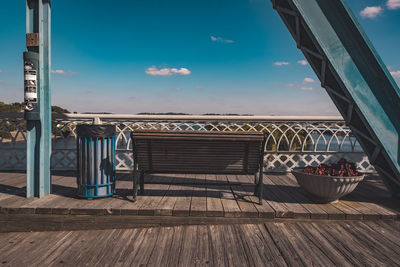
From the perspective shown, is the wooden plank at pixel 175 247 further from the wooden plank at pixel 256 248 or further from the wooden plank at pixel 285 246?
the wooden plank at pixel 285 246

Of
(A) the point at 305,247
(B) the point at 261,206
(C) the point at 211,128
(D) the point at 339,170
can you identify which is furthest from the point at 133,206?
(D) the point at 339,170

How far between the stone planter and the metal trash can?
276 centimetres

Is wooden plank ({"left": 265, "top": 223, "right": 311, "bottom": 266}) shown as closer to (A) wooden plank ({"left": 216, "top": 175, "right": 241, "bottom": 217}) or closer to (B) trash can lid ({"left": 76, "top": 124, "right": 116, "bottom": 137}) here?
(A) wooden plank ({"left": 216, "top": 175, "right": 241, "bottom": 217})

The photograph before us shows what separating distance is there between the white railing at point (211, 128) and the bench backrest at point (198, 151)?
2.03 metres

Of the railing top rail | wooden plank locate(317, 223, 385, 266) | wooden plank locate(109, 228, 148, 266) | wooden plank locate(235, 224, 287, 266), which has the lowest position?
wooden plank locate(109, 228, 148, 266)

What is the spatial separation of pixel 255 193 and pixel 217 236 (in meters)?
1.16

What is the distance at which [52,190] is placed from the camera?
3.68 meters

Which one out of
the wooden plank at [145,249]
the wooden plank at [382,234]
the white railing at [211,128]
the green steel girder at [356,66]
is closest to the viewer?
the wooden plank at [145,249]

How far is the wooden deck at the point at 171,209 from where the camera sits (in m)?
2.89

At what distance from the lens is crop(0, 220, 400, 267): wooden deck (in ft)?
7.15

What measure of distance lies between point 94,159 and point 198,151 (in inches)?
56.8

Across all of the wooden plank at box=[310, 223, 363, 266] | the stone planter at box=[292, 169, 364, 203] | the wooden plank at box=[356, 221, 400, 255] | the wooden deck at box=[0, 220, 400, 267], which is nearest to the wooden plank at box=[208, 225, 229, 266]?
the wooden deck at box=[0, 220, 400, 267]

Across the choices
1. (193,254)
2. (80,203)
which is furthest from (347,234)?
(80,203)

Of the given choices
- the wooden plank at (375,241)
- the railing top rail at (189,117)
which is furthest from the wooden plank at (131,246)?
the railing top rail at (189,117)
